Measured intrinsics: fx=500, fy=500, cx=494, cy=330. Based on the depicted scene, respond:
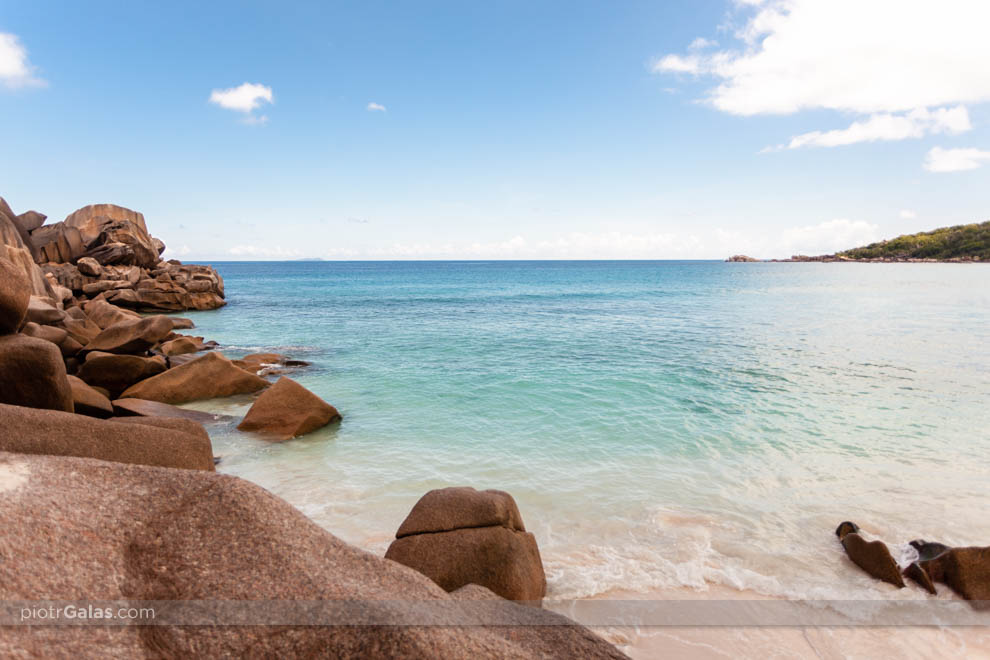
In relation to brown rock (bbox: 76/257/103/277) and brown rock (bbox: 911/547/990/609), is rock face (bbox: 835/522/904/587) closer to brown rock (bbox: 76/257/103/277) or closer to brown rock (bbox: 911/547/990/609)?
brown rock (bbox: 911/547/990/609)

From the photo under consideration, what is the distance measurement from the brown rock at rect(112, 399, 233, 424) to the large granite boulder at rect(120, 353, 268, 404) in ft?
5.98

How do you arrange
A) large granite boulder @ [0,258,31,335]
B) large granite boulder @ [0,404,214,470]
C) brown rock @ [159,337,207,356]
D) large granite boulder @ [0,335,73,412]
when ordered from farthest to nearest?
brown rock @ [159,337,207,356] → large granite boulder @ [0,258,31,335] → large granite boulder @ [0,335,73,412] → large granite boulder @ [0,404,214,470]

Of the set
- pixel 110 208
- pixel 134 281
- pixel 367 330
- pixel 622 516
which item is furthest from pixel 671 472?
pixel 110 208

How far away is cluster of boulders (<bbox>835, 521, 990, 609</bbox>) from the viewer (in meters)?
5.56

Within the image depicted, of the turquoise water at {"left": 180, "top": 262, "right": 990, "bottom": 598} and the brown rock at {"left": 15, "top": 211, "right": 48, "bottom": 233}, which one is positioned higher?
the brown rock at {"left": 15, "top": 211, "right": 48, "bottom": 233}

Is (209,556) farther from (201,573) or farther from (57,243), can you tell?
(57,243)

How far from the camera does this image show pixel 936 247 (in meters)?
123

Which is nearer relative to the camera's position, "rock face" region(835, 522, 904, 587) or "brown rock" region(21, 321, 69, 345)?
"rock face" region(835, 522, 904, 587)

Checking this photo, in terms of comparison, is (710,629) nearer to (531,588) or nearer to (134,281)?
(531,588)

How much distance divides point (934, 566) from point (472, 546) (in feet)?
17.9

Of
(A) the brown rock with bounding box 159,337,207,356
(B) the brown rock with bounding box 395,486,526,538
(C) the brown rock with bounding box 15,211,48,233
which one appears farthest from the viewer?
(C) the brown rock with bounding box 15,211,48,233

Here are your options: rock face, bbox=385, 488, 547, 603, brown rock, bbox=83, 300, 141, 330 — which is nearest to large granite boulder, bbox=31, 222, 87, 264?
brown rock, bbox=83, 300, 141, 330

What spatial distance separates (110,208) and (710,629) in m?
57.0

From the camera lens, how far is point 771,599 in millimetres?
5633
